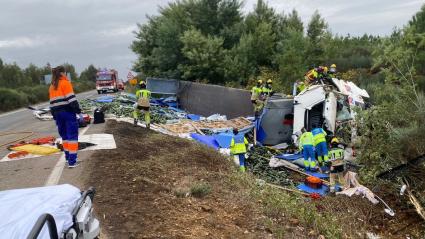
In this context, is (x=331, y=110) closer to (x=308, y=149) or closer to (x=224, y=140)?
(x=308, y=149)

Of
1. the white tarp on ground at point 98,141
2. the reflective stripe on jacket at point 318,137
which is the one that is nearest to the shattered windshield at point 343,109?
the reflective stripe on jacket at point 318,137

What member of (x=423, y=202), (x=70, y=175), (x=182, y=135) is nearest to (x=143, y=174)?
(x=70, y=175)

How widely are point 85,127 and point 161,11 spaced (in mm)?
20643

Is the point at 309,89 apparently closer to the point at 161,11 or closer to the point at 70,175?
the point at 70,175

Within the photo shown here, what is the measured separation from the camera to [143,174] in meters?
7.80

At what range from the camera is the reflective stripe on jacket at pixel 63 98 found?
796cm

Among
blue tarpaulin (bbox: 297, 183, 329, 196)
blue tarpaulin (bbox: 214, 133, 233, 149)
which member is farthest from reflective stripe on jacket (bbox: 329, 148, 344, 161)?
blue tarpaulin (bbox: 214, 133, 233, 149)

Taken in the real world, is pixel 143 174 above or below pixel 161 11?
below

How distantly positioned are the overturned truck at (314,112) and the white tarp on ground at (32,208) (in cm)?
1004

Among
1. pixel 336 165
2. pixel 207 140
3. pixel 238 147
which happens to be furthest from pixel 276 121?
pixel 336 165

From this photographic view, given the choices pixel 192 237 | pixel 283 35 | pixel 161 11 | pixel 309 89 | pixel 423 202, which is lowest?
pixel 423 202

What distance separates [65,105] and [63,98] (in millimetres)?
132

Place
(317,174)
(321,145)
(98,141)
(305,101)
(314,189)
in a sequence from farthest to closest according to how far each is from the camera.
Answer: (305,101) < (317,174) < (98,141) < (321,145) < (314,189)

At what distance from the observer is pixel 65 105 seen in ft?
26.2
